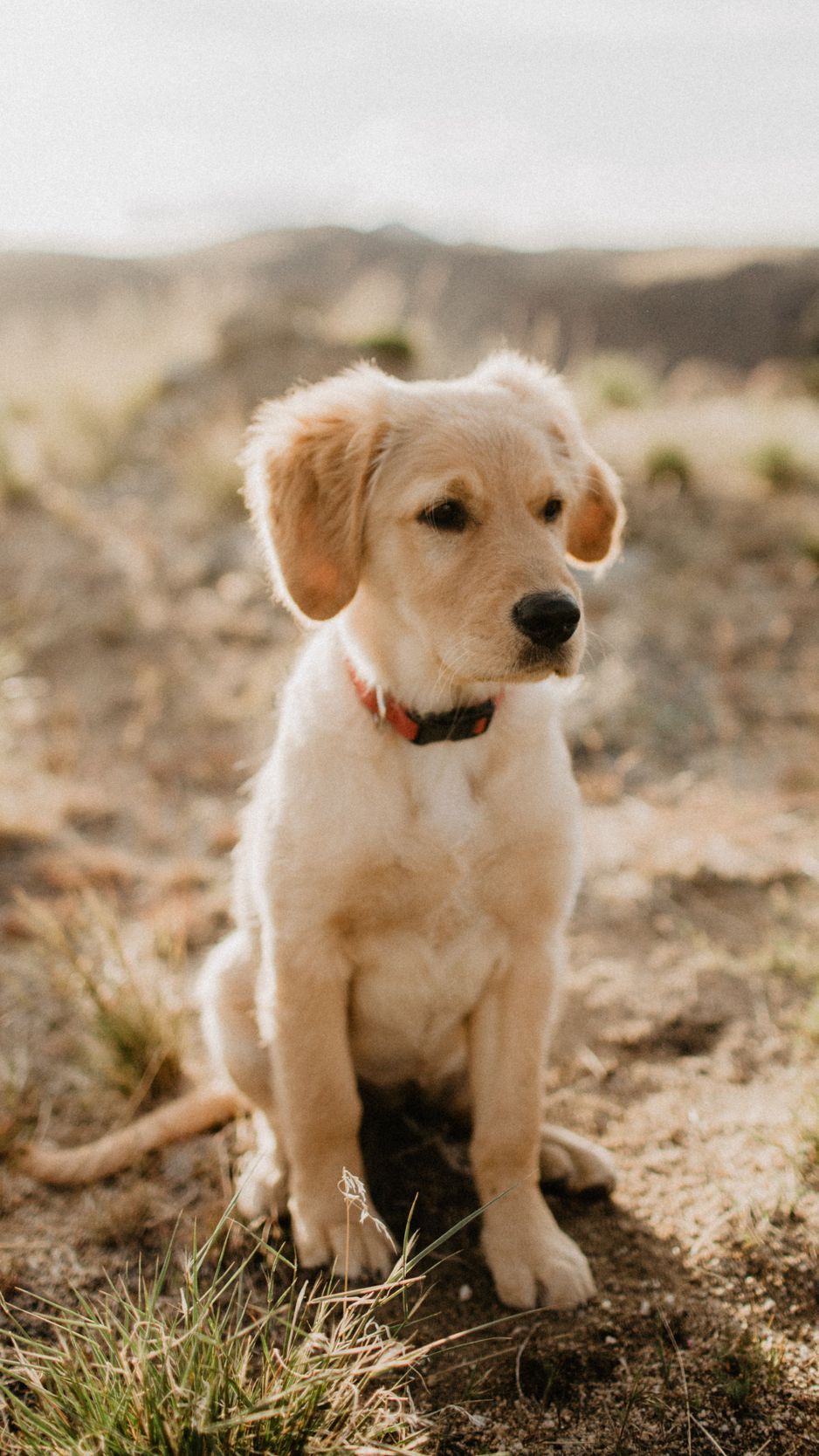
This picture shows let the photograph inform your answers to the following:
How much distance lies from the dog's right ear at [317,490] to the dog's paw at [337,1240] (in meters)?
1.16

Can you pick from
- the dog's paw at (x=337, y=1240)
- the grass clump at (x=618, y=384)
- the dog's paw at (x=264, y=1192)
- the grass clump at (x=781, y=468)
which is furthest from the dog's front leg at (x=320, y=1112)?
the grass clump at (x=618, y=384)

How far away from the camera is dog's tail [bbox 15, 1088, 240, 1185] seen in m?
2.21

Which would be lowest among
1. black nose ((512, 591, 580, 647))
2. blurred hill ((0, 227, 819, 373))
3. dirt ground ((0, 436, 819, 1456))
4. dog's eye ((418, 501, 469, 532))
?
dirt ground ((0, 436, 819, 1456))

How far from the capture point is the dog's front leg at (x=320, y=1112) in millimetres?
1885

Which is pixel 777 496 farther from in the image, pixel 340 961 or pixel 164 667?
pixel 340 961

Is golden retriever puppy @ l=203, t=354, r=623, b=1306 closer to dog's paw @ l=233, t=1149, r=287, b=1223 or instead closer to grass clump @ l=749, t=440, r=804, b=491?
dog's paw @ l=233, t=1149, r=287, b=1223

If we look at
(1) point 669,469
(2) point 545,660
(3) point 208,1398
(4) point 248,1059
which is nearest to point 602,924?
(4) point 248,1059

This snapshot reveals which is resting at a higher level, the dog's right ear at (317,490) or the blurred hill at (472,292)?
the blurred hill at (472,292)

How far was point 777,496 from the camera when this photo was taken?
6758 millimetres

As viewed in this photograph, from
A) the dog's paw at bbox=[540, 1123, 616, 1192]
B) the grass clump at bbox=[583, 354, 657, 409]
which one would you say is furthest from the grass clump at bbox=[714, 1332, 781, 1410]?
the grass clump at bbox=[583, 354, 657, 409]

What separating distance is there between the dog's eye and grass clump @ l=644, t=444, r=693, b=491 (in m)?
5.22

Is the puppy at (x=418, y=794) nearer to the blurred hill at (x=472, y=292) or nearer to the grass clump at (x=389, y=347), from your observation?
the grass clump at (x=389, y=347)

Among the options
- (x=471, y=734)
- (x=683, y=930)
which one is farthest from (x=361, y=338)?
(x=471, y=734)

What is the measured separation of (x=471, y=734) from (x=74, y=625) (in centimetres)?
446
